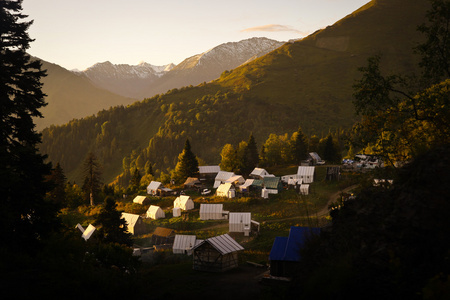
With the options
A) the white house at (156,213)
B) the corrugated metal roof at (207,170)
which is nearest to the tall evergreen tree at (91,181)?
the white house at (156,213)

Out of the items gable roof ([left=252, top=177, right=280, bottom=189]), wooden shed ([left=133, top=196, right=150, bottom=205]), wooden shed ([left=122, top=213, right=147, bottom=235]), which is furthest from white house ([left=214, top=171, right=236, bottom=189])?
wooden shed ([left=122, top=213, right=147, bottom=235])

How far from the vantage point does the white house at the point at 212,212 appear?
60.9m

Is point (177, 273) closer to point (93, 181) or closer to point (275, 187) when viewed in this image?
point (275, 187)

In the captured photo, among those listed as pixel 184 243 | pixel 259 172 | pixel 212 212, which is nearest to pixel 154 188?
pixel 259 172

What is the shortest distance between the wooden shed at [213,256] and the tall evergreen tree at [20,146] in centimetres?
1797

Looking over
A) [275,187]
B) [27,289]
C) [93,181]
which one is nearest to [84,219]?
[93,181]

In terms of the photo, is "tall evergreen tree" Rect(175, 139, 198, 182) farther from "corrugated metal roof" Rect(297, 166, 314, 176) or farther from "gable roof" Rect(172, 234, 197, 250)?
"gable roof" Rect(172, 234, 197, 250)

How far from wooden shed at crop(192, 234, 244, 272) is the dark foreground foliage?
61.6 feet

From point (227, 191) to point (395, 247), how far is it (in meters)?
55.9

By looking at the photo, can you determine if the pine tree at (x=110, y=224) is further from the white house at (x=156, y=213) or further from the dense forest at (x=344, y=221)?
the white house at (x=156, y=213)

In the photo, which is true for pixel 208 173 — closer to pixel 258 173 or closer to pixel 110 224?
pixel 258 173

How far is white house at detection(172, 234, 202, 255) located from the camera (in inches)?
1905

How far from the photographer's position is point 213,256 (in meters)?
36.7

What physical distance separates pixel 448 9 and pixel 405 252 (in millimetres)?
15761
